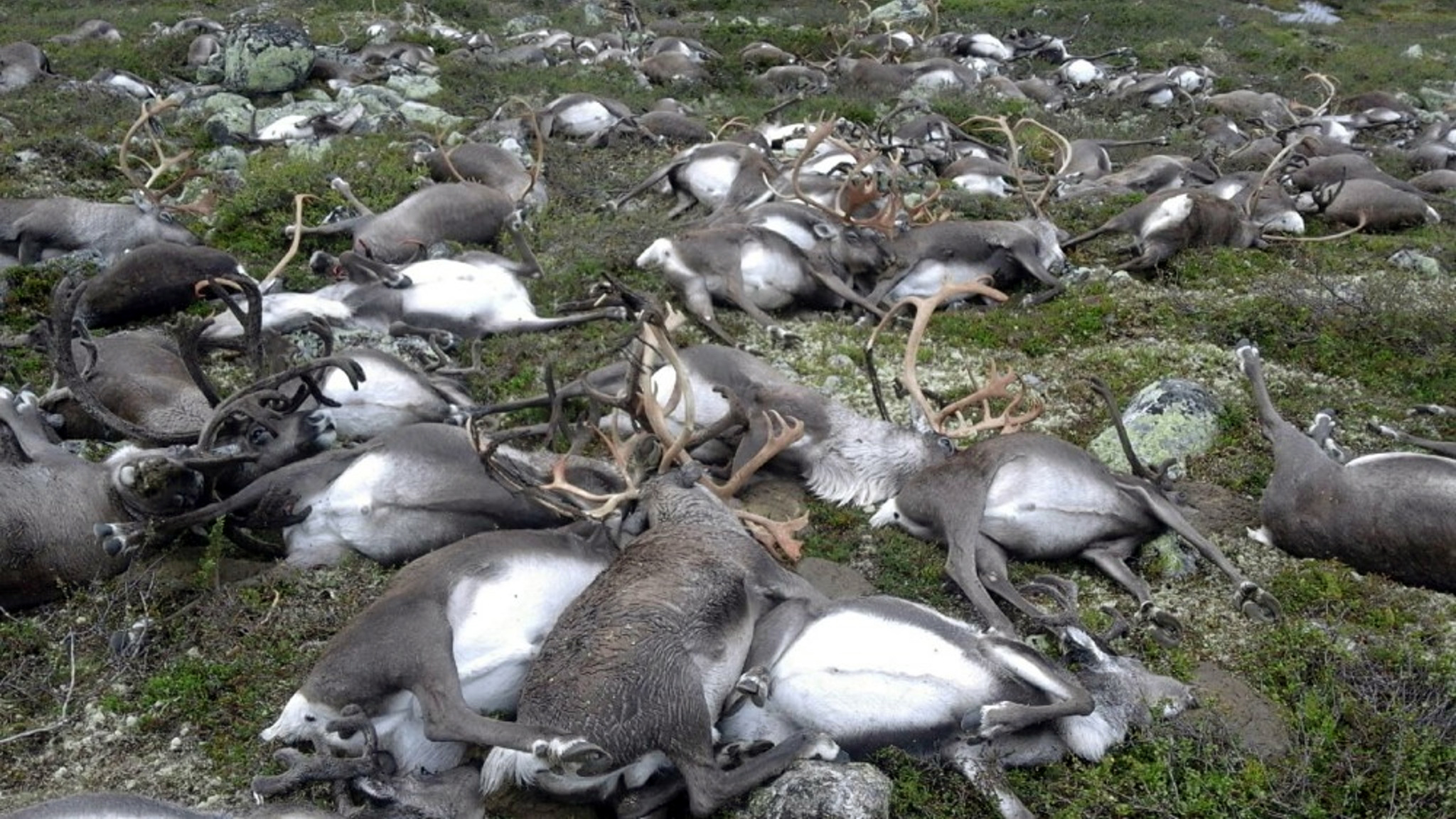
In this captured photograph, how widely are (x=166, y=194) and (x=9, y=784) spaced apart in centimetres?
756

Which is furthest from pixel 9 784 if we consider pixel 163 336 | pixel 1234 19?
pixel 1234 19

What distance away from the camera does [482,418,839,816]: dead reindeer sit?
13.4 ft

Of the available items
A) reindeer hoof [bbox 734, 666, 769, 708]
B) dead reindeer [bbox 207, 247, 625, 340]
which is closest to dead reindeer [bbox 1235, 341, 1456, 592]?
reindeer hoof [bbox 734, 666, 769, 708]

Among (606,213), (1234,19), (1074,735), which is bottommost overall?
(1234,19)

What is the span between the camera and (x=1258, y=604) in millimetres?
5500

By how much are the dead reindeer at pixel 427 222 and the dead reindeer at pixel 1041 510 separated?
4.69m

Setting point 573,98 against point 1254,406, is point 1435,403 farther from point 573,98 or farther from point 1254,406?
point 573,98

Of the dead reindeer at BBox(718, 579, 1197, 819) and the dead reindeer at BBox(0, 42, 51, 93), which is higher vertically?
the dead reindeer at BBox(718, 579, 1197, 819)

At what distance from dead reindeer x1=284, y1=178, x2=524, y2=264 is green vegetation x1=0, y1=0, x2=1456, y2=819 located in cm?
38

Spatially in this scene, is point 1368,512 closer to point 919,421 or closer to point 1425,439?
point 1425,439

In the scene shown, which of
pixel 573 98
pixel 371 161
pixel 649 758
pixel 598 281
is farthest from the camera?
pixel 573 98

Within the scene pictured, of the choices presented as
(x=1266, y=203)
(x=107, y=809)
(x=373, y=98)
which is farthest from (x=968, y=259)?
(x=373, y=98)

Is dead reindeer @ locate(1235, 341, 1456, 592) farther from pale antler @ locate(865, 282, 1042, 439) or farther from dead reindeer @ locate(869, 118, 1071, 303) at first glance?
dead reindeer @ locate(869, 118, 1071, 303)

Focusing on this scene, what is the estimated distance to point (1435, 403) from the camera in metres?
7.71
